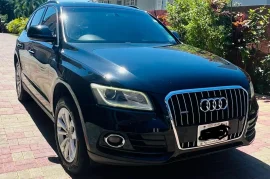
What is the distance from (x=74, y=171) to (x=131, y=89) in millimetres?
1051

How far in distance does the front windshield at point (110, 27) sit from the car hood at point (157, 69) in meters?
0.33

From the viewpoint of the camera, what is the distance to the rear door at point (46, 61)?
140 inches

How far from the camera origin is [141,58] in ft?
9.97

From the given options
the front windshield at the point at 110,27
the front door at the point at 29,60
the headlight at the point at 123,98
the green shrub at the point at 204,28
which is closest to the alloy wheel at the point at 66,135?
the headlight at the point at 123,98

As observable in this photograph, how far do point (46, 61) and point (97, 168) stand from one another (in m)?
1.40

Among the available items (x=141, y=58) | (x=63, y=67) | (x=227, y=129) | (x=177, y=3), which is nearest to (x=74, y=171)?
(x=63, y=67)

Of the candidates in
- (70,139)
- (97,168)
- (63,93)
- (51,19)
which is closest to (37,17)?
(51,19)

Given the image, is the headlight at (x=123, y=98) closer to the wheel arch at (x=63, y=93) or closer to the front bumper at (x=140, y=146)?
the front bumper at (x=140, y=146)

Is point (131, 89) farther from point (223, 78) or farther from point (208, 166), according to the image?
point (208, 166)

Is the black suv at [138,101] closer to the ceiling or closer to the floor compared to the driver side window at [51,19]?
closer to the floor

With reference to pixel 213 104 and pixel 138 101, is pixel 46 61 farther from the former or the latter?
pixel 213 104

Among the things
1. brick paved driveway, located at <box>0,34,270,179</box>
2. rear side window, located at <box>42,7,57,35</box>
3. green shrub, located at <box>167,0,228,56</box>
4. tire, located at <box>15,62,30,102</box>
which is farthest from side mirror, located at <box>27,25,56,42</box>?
green shrub, located at <box>167,0,228,56</box>

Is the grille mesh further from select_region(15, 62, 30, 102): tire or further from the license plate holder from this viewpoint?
select_region(15, 62, 30, 102): tire

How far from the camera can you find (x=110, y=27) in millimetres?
3902
